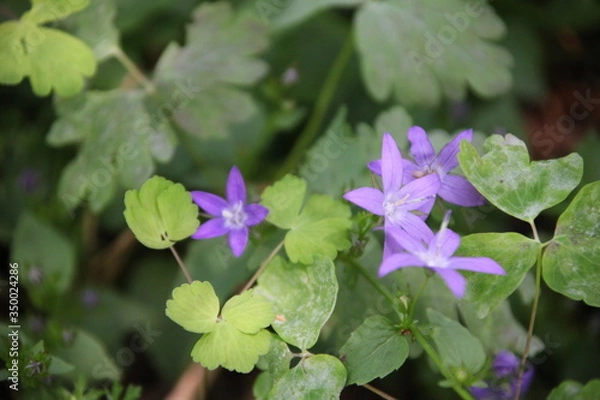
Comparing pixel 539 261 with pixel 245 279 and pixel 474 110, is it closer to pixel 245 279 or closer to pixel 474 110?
pixel 245 279

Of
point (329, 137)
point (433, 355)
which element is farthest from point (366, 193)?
point (329, 137)

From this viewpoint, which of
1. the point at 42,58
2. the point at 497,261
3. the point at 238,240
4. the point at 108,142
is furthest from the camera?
the point at 108,142

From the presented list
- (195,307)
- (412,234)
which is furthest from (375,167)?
(195,307)

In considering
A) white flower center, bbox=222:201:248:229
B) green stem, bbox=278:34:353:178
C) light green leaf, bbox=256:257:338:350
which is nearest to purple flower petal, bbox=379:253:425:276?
light green leaf, bbox=256:257:338:350

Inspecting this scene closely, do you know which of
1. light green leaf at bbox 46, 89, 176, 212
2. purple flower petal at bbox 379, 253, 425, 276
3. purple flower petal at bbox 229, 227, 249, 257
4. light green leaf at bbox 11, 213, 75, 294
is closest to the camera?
A: purple flower petal at bbox 379, 253, 425, 276

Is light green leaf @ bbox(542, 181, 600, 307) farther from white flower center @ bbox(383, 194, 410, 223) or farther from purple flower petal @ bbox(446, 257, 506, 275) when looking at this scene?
white flower center @ bbox(383, 194, 410, 223)

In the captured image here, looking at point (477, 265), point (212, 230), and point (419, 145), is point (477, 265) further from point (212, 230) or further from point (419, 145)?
point (212, 230)
